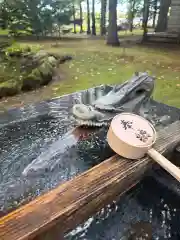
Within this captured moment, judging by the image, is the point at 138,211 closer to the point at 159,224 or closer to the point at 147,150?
the point at 159,224

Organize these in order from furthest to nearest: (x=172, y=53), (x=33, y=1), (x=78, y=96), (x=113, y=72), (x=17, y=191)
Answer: (x=33, y=1) → (x=172, y=53) → (x=113, y=72) → (x=78, y=96) → (x=17, y=191)

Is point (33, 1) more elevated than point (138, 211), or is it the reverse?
point (33, 1)

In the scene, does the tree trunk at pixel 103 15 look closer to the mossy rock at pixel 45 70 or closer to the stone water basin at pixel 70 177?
the mossy rock at pixel 45 70

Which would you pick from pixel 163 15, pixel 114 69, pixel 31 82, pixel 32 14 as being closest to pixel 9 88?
pixel 31 82

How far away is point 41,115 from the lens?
350 cm

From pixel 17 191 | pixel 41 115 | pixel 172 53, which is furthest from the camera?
pixel 172 53

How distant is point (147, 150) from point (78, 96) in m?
2.60

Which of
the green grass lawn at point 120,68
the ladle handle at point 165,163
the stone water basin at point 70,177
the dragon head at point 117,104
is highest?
the ladle handle at point 165,163

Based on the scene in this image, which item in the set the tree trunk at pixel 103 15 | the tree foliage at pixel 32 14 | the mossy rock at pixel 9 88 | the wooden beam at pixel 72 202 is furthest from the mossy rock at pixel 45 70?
the tree trunk at pixel 103 15

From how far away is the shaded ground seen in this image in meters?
6.22

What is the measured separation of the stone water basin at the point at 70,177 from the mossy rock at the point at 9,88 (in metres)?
3.02

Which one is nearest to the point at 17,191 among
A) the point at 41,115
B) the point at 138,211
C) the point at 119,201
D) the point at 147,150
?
the point at 119,201

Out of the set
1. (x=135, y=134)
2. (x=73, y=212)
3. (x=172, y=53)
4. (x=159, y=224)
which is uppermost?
(x=135, y=134)

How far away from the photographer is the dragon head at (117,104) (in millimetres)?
2861
